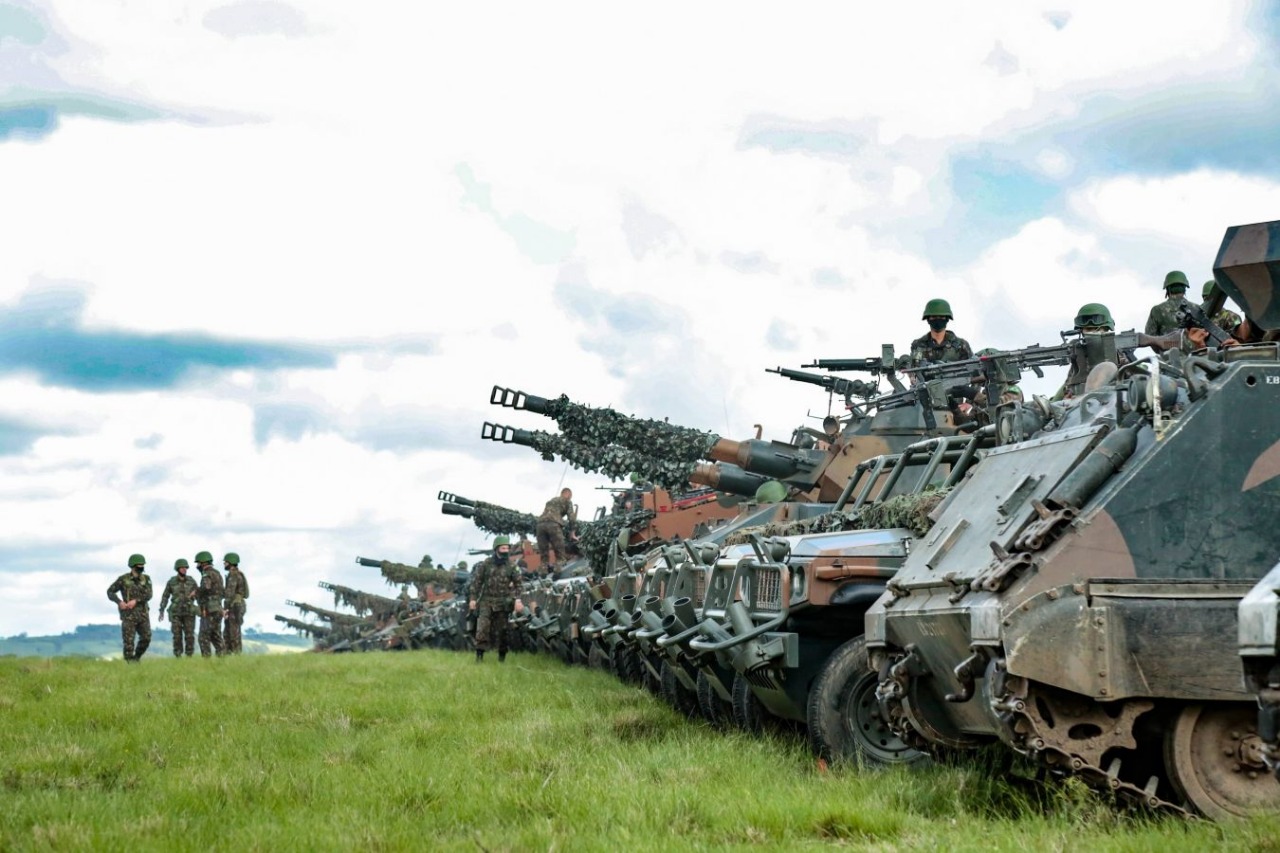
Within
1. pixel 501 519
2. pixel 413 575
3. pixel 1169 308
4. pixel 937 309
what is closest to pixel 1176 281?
pixel 1169 308

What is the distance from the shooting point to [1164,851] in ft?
19.3

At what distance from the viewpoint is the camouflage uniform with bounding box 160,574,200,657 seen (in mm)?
26656

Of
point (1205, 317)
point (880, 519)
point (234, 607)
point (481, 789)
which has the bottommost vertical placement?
point (481, 789)

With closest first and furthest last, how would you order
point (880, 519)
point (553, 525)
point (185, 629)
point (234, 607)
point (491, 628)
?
point (880, 519)
point (491, 628)
point (185, 629)
point (234, 607)
point (553, 525)

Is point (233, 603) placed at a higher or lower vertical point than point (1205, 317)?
lower

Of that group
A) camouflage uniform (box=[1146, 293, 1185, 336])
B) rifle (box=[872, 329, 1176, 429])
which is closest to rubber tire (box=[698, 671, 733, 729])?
rifle (box=[872, 329, 1176, 429])

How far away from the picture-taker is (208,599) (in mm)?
27141

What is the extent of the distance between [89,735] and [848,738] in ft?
16.2

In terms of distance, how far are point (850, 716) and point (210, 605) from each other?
19614mm

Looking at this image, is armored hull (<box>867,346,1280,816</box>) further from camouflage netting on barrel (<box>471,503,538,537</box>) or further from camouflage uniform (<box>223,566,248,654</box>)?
camouflage netting on barrel (<box>471,503,538,537</box>)

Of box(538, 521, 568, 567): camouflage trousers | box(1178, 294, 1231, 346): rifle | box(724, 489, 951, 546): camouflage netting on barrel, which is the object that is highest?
box(1178, 294, 1231, 346): rifle

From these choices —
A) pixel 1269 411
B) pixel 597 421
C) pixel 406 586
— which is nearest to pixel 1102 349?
pixel 1269 411

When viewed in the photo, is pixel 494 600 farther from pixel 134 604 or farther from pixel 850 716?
pixel 850 716

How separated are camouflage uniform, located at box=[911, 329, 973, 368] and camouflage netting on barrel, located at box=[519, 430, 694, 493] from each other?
5690 millimetres
